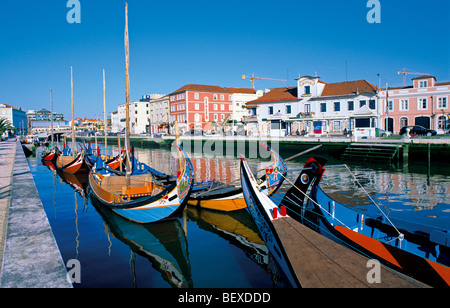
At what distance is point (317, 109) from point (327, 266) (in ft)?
153

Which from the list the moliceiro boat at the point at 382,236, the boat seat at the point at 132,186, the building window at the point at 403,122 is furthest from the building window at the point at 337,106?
the moliceiro boat at the point at 382,236

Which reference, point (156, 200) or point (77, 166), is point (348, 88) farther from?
point (156, 200)

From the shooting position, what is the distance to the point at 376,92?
Answer: 4356cm

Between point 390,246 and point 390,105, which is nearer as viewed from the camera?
point 390,246

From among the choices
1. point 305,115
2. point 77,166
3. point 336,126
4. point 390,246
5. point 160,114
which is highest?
point 160,114

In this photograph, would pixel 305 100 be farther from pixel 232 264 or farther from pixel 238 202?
pixel 232 264

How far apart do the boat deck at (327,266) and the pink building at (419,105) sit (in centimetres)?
4059

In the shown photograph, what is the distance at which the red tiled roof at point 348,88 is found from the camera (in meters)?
45.9

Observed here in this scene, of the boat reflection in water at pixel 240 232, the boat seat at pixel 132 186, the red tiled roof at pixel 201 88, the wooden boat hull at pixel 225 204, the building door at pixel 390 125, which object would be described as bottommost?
the boat reflection in water at pixel 240 232

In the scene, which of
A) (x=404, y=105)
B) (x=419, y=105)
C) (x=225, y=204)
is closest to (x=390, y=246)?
(x=225, y=204)

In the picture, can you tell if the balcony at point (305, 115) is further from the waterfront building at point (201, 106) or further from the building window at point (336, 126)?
the waterfront building at point (201, 106)

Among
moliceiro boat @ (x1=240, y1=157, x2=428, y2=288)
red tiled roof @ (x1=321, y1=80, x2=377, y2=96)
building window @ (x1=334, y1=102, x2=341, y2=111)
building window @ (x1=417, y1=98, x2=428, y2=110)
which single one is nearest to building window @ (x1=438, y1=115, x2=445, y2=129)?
building window @ (x1=417, y1=98, x2=428, y2=110)

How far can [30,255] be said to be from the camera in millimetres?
5949
